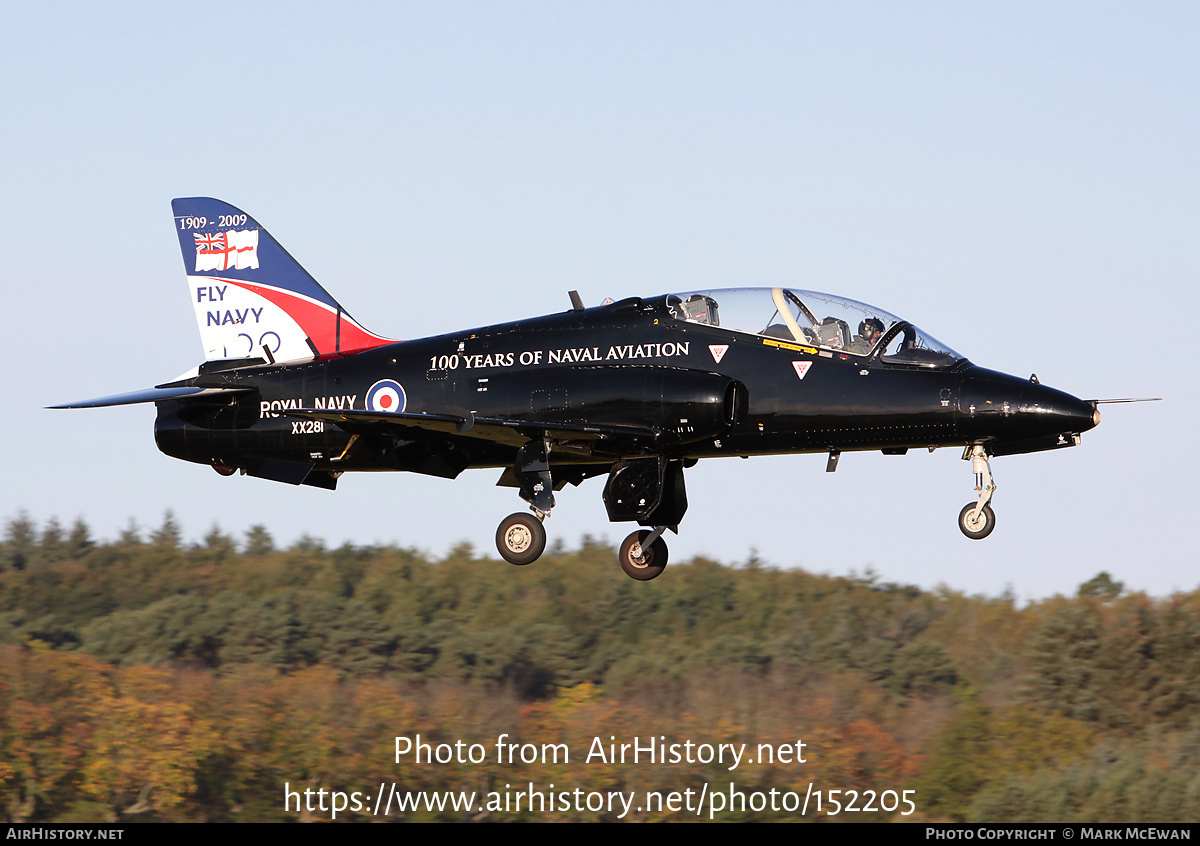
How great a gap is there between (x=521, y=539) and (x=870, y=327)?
5.30 meters

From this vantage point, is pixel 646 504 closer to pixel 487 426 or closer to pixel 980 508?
pixel 487 426

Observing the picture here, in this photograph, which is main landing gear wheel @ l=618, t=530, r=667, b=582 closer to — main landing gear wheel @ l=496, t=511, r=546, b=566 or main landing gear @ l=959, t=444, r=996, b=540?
main landing gear wheel @ l=496, t=511, r=546, b=566

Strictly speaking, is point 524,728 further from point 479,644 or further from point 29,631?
point 29,631

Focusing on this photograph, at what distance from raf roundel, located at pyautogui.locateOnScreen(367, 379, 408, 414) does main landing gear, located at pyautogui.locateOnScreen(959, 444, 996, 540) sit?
7.48 m

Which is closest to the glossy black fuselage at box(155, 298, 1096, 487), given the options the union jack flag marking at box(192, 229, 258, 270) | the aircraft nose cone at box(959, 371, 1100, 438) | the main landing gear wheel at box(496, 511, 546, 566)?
the aircraft nose cone at box(959, 371, 1100, 438)

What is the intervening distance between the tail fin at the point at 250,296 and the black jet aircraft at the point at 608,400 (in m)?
0.04

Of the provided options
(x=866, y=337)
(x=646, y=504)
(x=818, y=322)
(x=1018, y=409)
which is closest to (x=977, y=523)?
(x=1018, y=409)

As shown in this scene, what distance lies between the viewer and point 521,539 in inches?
727

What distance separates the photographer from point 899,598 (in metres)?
63.6

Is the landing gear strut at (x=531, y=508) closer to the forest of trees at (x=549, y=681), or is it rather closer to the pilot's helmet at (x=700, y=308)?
the pilot's helmet at (x=700, y=308)

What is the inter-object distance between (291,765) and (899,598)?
28917mm

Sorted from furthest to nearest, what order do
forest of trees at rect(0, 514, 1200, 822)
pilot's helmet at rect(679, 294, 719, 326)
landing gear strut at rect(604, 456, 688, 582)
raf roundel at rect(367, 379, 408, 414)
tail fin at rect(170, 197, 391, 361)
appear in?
1. forest of trees at rect(0, 514, 1200, 822)
2. tail fin at rect(170, 197, 391, 361)
3. raf roundel at rect(367, 379, 408, 414)
4. landing gear strut at rect(604, 456, 688, 582)
5. pilot's helmet at rect(679, 294, 719, 326)

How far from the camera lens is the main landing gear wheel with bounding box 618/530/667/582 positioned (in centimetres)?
1945
